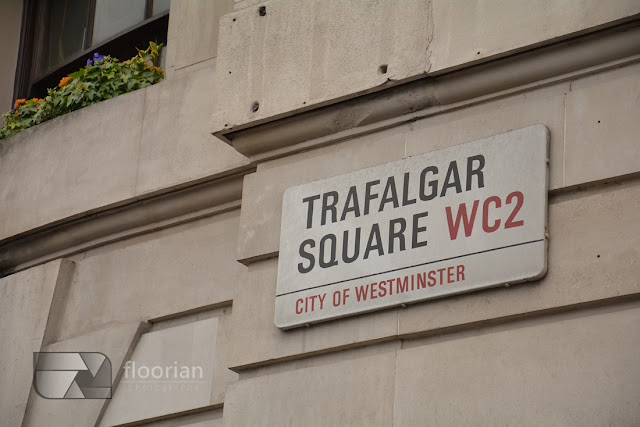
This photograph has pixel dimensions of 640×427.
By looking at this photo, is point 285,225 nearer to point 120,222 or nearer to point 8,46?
point 120,222

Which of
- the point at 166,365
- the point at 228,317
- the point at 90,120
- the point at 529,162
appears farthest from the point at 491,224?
the point at 90,120

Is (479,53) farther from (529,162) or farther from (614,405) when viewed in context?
(614,405)

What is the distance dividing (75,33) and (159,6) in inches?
52.4

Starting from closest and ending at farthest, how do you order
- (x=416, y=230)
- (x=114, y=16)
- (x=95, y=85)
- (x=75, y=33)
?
1. (x=416, y=230)
2. (x=95, y=85)
3. (x=114, y=16)
4. (x=75, y=33)

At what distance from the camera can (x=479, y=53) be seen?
6.95 meters

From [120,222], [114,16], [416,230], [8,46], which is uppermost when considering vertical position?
[8,46]

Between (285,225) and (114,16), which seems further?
(114,16)

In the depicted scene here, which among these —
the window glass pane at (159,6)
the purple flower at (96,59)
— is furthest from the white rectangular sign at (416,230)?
the window glass pane at (159,6)

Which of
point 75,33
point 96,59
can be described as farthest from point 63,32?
point 96,59

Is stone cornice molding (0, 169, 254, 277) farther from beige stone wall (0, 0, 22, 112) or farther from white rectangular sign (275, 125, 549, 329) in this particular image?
beige stone wall (0, 0, 22, 112)

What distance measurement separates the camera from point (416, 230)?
6844mm

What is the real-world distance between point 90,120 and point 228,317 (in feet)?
7.43

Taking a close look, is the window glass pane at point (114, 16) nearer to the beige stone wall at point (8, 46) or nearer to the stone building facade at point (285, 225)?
the beige stone wall at point (8, 46)

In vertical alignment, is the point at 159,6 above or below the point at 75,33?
below
